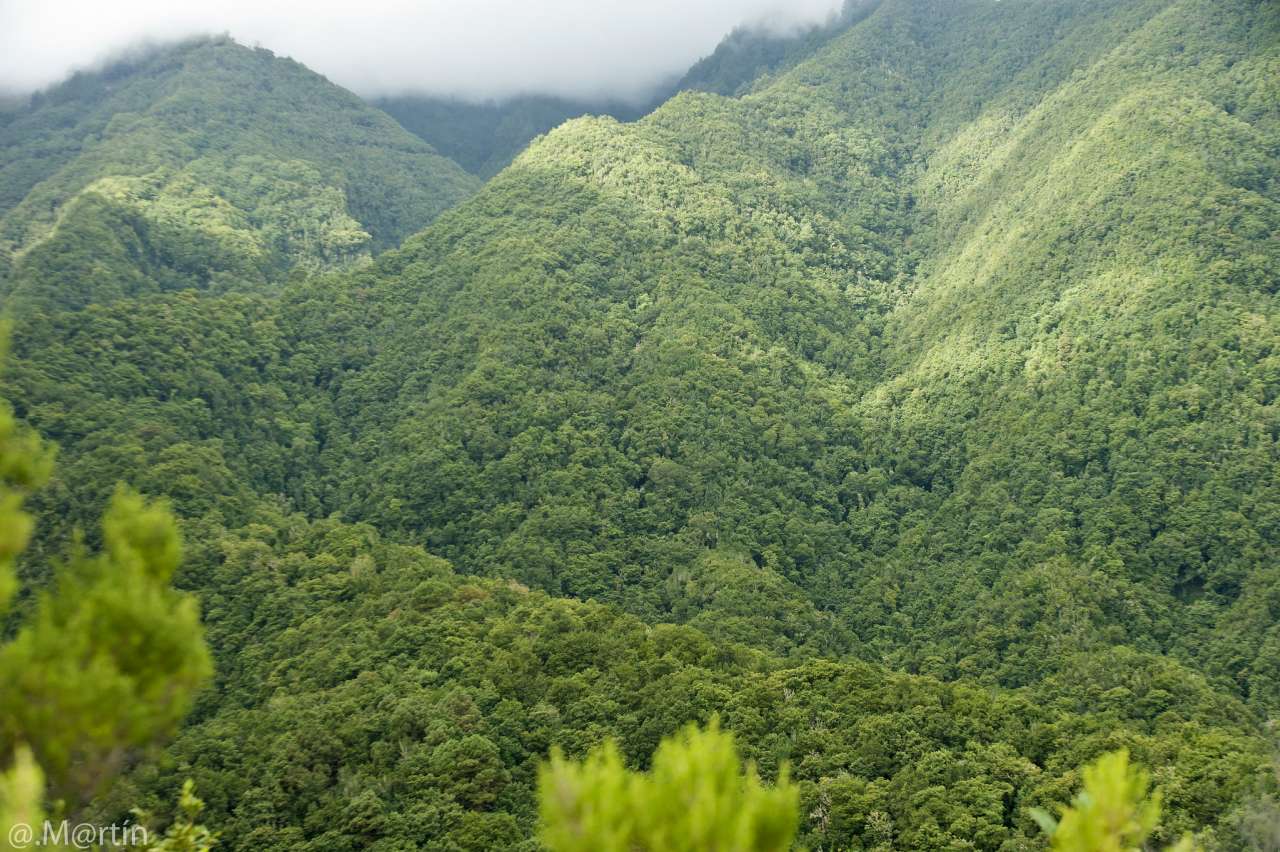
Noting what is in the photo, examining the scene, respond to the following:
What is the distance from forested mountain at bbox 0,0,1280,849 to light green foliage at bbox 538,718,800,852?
29972 millimetres

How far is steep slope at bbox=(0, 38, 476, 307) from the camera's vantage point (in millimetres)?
97000

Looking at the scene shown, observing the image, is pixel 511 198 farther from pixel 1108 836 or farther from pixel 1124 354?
pixel 1108 836

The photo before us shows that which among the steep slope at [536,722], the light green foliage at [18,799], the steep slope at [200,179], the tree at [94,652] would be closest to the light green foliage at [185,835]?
the tree at [94,652]

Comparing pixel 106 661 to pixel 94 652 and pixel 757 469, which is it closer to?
pixel 94 652

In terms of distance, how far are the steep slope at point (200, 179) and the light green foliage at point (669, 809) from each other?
89.6 meters

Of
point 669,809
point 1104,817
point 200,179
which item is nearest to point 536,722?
point 669,809

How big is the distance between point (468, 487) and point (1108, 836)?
6772cm

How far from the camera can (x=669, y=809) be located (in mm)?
9133

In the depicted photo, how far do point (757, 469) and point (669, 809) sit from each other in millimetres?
71657

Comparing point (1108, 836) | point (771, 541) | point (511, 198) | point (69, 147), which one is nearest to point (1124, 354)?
point (771, 541)

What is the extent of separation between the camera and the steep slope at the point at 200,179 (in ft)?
318

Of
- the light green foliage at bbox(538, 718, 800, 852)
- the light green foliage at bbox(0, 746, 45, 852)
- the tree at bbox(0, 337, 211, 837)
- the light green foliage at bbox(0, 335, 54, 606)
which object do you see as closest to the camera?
the light green foliage at bbox(0, 746, 45, 852)

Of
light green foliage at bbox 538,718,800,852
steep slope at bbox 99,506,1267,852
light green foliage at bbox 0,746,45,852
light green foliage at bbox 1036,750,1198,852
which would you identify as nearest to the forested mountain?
steep slope at bbox 99,506,1267,852

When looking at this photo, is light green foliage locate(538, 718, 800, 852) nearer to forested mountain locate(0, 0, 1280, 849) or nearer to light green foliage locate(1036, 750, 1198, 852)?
light green foliage locate(1036, 750, 1198, 852)
